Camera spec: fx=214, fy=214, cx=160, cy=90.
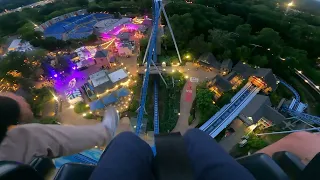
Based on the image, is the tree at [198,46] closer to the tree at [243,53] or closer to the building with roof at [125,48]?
the tree at [243,53]

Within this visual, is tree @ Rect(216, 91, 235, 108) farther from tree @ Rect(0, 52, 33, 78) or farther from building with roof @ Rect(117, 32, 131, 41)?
tree @ Rect(0, 52, 33, 78)

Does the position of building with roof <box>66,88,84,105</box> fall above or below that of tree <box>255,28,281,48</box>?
below

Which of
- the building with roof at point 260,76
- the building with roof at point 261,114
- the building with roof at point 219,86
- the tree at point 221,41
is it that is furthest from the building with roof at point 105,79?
the building with roof at point 261,114

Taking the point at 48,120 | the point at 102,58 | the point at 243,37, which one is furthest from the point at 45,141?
the point at 243,37

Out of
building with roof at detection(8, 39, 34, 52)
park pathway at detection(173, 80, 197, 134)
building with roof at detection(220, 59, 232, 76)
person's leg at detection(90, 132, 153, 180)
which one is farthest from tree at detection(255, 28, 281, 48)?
building with roof at detection(8, 39, 34, 52)

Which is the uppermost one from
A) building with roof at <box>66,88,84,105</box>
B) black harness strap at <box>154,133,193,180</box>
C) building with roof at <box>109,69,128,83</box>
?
black harness strap at <box>154,133,193,180</box>

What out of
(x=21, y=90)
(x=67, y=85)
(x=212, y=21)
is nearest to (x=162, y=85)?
(x=67, y=85)

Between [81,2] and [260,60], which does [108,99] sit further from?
[81,2]
